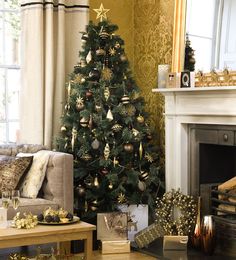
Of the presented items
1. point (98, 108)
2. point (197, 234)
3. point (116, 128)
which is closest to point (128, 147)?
point (116, 128)

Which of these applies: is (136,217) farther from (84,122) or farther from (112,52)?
(112,52)

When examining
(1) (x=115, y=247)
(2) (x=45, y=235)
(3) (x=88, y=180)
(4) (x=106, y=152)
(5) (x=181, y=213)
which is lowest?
(1) (x=115, y=247)

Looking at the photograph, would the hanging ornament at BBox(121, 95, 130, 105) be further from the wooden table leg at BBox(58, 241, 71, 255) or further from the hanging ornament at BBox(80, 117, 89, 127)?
the wooden table leg at BBox(58, 241, 71, 255)

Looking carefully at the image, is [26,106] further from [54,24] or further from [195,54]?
[195,54]

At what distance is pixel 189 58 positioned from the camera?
16.8 feet

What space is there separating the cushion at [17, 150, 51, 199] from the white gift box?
0.79 meters

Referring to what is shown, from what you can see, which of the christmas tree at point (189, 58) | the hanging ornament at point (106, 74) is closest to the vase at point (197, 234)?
the christmas tree at point (189, 58)

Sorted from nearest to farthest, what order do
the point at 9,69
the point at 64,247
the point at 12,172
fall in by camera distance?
the point at 64,247 → the point at 12,172 → the point at 9,69

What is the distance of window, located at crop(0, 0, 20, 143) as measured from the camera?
5.61 m

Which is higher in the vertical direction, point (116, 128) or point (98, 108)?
point (98, 108)

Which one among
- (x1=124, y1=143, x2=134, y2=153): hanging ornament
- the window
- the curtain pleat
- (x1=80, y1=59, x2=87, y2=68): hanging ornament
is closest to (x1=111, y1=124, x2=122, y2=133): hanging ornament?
(x1=124, y1=143, x2=134, y2=153): hanging ornament

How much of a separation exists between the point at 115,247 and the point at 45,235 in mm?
1258

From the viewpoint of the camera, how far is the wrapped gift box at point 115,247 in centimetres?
480

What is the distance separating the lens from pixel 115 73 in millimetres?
5176
